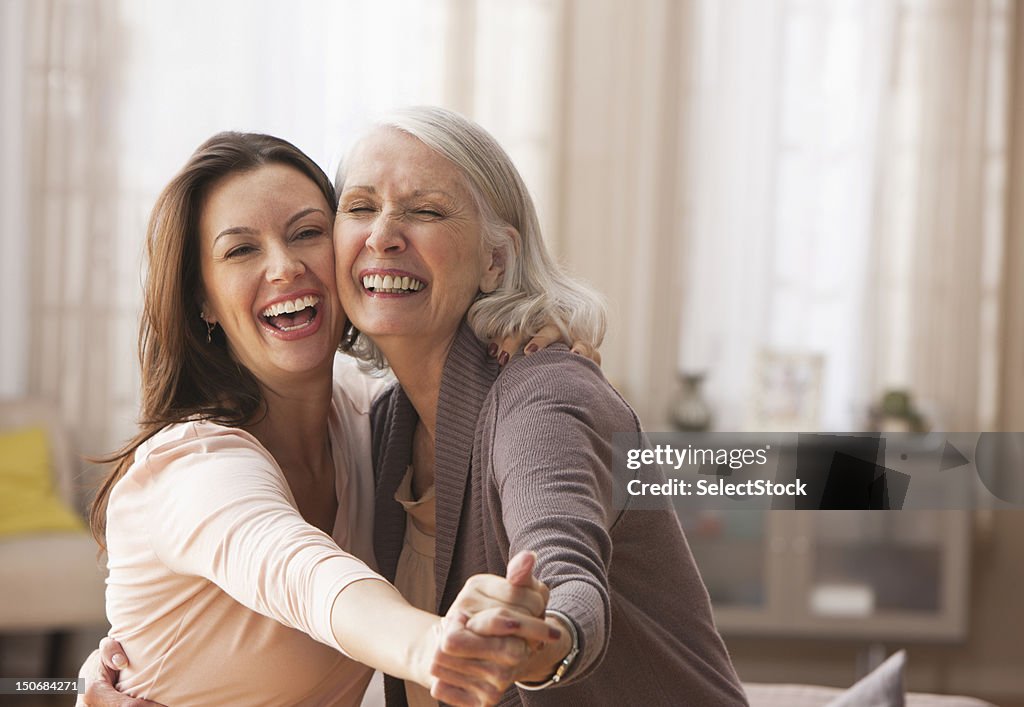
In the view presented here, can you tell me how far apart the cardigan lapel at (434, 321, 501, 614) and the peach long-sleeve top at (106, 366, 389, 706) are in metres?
0.13

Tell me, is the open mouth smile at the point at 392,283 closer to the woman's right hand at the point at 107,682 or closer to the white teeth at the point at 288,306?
the white teeth at the point at 288,306

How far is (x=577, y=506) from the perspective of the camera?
1.07m

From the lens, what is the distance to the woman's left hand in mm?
1385

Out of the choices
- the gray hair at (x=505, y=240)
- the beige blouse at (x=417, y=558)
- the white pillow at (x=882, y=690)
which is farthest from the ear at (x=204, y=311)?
the white pillow at (x=882, y=690)

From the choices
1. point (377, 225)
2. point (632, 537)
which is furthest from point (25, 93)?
point (632, 537)

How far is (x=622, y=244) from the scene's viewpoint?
4.20m

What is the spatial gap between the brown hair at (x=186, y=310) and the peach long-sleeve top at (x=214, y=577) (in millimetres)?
118

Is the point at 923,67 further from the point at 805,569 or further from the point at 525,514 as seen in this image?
the point at 525,514

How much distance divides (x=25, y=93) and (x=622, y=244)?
2.21 metres

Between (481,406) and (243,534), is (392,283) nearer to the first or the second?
(481,406)

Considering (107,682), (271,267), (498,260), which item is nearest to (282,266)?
(271,267)

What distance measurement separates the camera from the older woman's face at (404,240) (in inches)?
57.4

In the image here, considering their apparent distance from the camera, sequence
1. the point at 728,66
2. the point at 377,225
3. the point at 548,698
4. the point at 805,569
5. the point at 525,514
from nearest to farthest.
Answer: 1. the point at 525,514
2. the point at 548,698
3. the point at 377,225
4. the point at 805,569
5. the point at 728,66

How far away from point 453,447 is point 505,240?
12.6 inches
